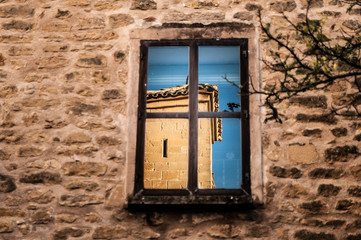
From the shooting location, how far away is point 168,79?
3.70m

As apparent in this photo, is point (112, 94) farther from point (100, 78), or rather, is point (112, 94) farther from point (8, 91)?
point (8, 91)

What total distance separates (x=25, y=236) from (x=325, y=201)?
7.91 feet

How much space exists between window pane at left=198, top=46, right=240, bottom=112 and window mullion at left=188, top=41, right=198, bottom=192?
0.34 feet

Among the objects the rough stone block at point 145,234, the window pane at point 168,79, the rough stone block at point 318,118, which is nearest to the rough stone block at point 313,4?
the rough stone block at point 318,118

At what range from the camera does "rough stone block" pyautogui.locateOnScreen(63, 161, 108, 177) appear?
3162 millimetres

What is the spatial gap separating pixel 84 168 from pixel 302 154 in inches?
70.7

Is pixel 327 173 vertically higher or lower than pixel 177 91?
lower

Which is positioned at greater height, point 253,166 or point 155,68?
point 155,68

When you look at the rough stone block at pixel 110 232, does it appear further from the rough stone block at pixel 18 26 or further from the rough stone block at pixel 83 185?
the rough stone block at pixel 18 26

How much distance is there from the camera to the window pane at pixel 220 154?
3271 mm

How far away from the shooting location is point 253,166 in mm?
3133

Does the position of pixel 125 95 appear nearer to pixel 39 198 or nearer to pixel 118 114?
pixel 118 114

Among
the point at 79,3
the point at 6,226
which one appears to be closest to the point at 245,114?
the point at 79,3

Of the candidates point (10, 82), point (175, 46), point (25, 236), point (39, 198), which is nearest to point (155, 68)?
point (175, 46)
